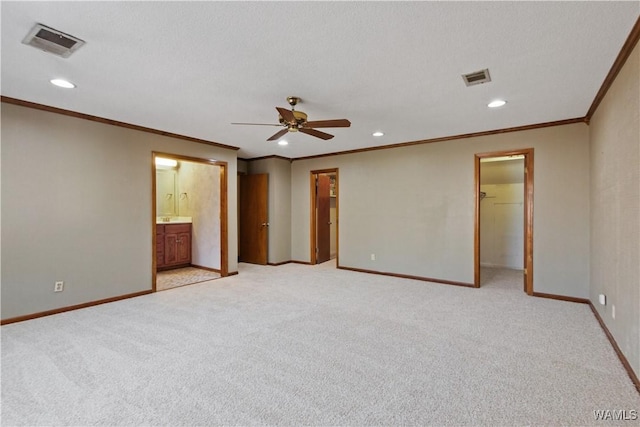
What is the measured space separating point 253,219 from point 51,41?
5.06m

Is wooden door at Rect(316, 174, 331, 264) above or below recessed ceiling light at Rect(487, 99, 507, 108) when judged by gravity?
below

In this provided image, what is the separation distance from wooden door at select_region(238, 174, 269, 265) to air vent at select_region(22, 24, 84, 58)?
15.1 feet

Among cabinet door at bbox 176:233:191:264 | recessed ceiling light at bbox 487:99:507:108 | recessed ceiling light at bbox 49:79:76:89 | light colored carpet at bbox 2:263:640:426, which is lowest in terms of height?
light colored carpet at bbox 2:263:640:426

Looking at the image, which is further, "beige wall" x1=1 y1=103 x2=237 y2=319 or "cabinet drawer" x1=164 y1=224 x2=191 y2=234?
"cabinet drawer" x1=164 y1=224 x2=191 y2=234

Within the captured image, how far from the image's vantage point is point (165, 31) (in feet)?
6.69

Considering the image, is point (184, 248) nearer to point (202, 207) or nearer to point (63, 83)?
point (202, 207)

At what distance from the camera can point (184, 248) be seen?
648 centimetres

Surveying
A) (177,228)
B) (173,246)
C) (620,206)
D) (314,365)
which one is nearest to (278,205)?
(177,228)

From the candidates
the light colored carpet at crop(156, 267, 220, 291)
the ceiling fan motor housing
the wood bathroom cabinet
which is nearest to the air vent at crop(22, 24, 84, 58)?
the ceiling fan motor housing

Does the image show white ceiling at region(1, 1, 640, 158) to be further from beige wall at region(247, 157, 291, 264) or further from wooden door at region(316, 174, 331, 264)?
wooden door at region(316, 174, 331, 264)

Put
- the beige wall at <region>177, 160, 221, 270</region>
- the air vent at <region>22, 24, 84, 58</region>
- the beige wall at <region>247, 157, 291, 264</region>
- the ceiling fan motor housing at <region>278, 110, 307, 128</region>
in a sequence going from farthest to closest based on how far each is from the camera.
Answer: the beige wall at <region>247, 157, 291, 264</region>
the beige wall at <region>177, 160, 221, 270</region>
the ceiling fan motor housing at <region>278, 110, 307, 128</region>
the air vent at <region>22, 24, 84, 58</region>

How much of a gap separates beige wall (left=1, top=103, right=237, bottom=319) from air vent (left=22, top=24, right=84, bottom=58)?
5.76 ft

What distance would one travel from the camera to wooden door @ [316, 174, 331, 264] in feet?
22.7

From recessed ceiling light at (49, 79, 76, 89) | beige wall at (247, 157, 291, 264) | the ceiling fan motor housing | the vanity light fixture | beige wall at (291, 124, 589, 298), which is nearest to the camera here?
recessed ceiling light at (49, 79, 76, 89)
